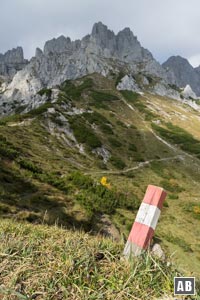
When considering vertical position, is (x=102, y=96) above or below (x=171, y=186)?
above

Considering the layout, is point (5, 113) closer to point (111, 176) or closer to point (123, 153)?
point (123, 153)

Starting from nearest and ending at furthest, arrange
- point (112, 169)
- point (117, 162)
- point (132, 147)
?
point (112, 169) < point (117, 162) < point (132, 147)

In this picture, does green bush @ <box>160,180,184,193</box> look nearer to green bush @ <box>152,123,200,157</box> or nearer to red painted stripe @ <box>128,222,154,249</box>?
green bush @ <box>152,123,200,157</box>

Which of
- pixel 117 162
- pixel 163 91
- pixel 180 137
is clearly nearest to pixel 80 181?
pixel 117 162

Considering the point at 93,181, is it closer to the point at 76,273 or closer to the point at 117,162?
the point at 117,162

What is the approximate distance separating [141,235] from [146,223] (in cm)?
25

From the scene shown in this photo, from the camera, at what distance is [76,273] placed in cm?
541

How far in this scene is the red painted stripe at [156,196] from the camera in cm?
647

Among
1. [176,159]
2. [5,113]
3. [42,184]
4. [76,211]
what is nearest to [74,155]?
[176,159]

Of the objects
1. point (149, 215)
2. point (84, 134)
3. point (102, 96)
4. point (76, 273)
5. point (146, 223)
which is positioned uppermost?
point (102, 96)

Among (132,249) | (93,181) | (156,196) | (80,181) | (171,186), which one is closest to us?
(132,249)

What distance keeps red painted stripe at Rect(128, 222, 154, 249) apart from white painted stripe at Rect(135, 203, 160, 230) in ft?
0.26

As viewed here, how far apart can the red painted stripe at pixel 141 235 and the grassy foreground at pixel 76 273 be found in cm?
33

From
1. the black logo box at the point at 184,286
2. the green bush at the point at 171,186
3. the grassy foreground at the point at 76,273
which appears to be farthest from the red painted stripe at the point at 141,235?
the green bush at the point at 171,186
